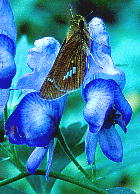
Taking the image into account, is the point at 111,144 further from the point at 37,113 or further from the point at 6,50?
the point at 6,50

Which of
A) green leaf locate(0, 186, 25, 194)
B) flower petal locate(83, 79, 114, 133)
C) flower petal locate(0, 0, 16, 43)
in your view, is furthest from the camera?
green leaf locate(0, 186, 25, 194)

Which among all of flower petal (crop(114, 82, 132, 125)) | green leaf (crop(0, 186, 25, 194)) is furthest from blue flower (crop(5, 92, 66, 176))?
green leaf (crop(0, 186, 25, 194))

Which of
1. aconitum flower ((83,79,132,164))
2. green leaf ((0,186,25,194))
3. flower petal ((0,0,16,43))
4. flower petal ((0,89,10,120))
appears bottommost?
green leaf ((0,186,25,194))

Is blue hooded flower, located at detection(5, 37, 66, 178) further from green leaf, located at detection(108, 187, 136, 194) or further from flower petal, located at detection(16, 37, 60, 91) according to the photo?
green leaf, located at detection(108, 187, 136, 194)

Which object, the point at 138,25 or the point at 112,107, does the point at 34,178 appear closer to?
the point at 112,107

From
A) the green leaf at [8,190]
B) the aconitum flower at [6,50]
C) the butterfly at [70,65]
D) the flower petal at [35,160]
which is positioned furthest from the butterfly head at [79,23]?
the green leaf at [8,190]

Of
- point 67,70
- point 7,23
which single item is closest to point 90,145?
point 67,70
